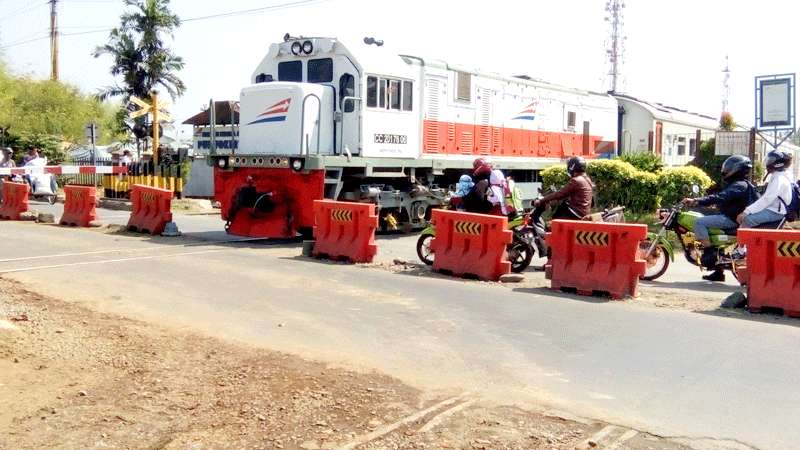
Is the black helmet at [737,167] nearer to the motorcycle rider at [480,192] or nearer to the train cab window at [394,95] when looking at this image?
the motorcycle rider at [480,192]

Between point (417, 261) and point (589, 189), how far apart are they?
122 inches

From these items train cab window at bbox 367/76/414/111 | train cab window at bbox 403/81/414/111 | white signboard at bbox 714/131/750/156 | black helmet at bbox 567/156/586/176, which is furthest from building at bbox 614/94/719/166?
black helmet at bbox 567/156/586/176

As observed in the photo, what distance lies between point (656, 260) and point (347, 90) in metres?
7.08

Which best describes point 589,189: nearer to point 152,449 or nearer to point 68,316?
point 68,316

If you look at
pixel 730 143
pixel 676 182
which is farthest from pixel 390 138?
pixel 730 143

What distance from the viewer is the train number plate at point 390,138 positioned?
16219 millimetres

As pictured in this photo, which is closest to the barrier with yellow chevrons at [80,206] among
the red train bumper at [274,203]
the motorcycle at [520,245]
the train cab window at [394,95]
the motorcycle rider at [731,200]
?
the red train bumper at [274,203]

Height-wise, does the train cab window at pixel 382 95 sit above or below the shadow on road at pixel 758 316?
above

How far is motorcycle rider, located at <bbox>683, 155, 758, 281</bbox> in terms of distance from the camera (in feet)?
35.4

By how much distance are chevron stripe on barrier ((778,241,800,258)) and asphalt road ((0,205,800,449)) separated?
879mm

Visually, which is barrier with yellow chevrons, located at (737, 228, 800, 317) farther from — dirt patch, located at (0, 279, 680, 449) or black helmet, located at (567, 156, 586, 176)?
dirt patch, located at (0, 279, 680, 449)

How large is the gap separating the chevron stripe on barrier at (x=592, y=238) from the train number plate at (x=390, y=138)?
699 cm

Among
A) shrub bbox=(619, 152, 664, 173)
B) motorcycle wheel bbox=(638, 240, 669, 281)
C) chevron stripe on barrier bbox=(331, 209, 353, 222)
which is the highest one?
shrub bbox=(619, 152, 664, 173)

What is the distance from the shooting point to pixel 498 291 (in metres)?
10.0
